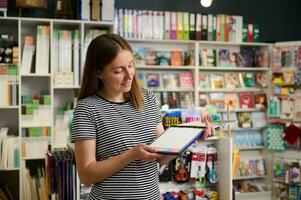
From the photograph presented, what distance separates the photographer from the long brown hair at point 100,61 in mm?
1399

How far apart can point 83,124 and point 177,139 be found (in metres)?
0.34

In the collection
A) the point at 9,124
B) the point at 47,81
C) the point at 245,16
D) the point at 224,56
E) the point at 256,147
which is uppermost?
the point at 245,16

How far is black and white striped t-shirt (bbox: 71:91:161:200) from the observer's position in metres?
1.37

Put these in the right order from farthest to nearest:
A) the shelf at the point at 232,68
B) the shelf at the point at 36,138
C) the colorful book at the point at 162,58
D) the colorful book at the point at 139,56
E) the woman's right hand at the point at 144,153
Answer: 1. the shelf at the point at 232,68
2. the colorful book at the point at 162,58
3. the colorful book at the point at 139,56
4. the shelf at the point at 36,138
5. the woman's right hand at the point at 144,153

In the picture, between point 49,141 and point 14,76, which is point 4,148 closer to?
point 49,141

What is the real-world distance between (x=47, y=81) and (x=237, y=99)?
2433 millimetres

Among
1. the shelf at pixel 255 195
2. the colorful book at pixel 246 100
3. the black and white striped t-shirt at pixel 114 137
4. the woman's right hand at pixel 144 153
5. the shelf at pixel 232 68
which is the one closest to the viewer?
the woman's right hand at pixel 144 153

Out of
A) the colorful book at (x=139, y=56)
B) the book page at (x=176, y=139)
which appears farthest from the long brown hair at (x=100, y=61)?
the colorful book at (x=139, y=56)

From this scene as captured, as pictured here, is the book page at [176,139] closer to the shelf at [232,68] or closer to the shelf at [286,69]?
the shelf at [232,68]

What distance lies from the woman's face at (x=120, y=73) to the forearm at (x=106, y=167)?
25cm

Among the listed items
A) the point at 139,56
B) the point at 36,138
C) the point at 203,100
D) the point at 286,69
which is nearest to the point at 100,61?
the point at 36,138

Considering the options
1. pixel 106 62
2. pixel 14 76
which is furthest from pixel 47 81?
pixel 106 62

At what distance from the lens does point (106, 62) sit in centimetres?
140

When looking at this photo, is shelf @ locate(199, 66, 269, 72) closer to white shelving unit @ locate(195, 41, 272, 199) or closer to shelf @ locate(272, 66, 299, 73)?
white shelving unit @ locate(195, 41, 272, 199)
